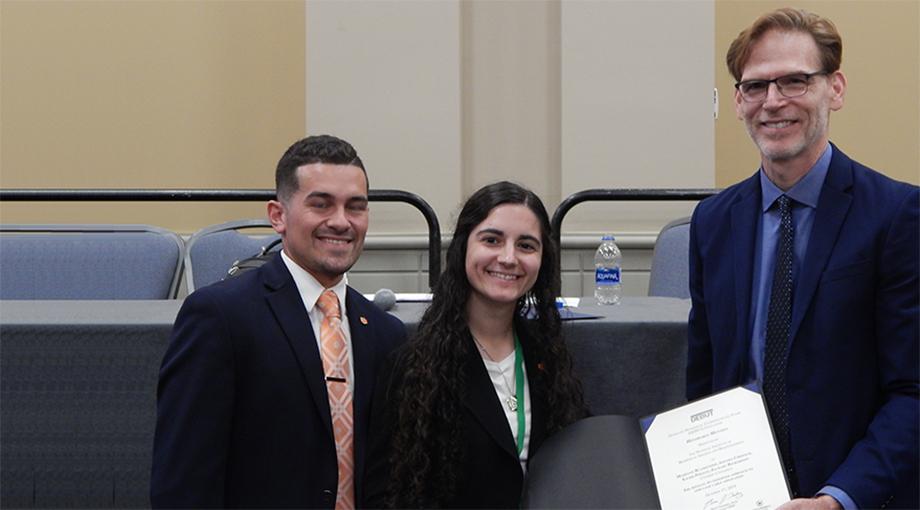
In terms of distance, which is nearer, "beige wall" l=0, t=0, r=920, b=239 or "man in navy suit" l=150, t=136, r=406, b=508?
"man in navy suit" l=150, t=136, r=406, b=508

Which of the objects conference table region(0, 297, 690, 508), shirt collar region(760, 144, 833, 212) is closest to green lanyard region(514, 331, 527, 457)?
conference table region(0, 297, 690, 508)

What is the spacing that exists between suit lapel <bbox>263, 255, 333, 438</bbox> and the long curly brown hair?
229mm

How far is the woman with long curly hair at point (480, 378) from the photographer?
2406 millimetres

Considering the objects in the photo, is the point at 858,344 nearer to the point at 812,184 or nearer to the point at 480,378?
the point at 812,184

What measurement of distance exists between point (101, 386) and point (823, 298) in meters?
2.01

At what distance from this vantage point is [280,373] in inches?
90.4

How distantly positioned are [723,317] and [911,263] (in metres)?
0.41

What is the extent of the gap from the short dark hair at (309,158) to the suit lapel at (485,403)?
571 millimetres

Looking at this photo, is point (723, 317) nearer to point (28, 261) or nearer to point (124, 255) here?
point (124, 255)

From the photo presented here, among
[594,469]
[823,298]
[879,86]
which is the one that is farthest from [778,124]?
[879,86]

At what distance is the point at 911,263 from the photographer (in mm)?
2074

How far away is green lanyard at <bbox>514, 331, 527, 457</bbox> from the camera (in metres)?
2.48

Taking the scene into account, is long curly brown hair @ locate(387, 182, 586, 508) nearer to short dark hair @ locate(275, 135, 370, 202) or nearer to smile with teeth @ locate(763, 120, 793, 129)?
short dark hair @ locate(275, 135, 370, 202)

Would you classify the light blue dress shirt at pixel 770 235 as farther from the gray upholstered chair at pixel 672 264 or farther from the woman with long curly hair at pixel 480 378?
the gray upholstered chair at pixel 672 264
